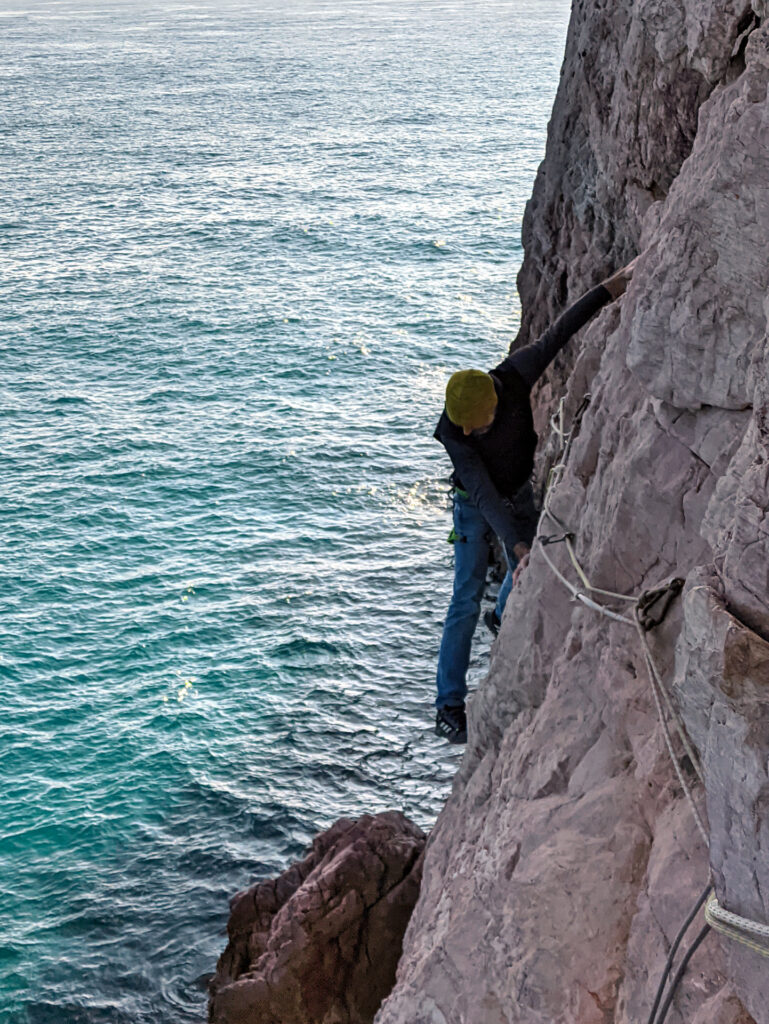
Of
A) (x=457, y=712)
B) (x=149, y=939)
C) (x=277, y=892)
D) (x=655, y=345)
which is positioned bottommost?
(x=149, y=939)

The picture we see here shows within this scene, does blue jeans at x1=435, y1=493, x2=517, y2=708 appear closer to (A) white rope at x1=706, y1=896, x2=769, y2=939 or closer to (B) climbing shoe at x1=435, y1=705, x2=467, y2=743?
(B) climbing shoe at x1=435, y1=705, x2=467, y2=743

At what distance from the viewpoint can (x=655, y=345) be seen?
6113 millimetres

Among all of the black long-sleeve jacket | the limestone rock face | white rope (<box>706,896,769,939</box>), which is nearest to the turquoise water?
the limestone rock face

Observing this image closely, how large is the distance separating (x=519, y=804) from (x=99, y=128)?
2888 inches

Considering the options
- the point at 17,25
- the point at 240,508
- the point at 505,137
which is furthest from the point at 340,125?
the point at 17,25

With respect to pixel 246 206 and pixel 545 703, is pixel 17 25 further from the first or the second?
pixel 545 703

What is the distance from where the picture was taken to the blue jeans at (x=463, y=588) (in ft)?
32.7

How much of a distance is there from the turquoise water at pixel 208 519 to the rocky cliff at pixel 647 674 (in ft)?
24.1

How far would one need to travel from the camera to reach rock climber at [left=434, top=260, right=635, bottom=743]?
9.09 meters

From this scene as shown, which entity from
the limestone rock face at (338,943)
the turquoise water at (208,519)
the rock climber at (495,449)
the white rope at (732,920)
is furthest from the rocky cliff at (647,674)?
the turquoise water at (208,519)

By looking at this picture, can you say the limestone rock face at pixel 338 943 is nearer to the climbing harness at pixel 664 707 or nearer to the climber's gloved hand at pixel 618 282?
the climbing harness at pixel 664 707

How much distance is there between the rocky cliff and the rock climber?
94 centimetres

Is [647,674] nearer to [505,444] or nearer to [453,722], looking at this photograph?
[505,444]

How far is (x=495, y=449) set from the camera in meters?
9.58
